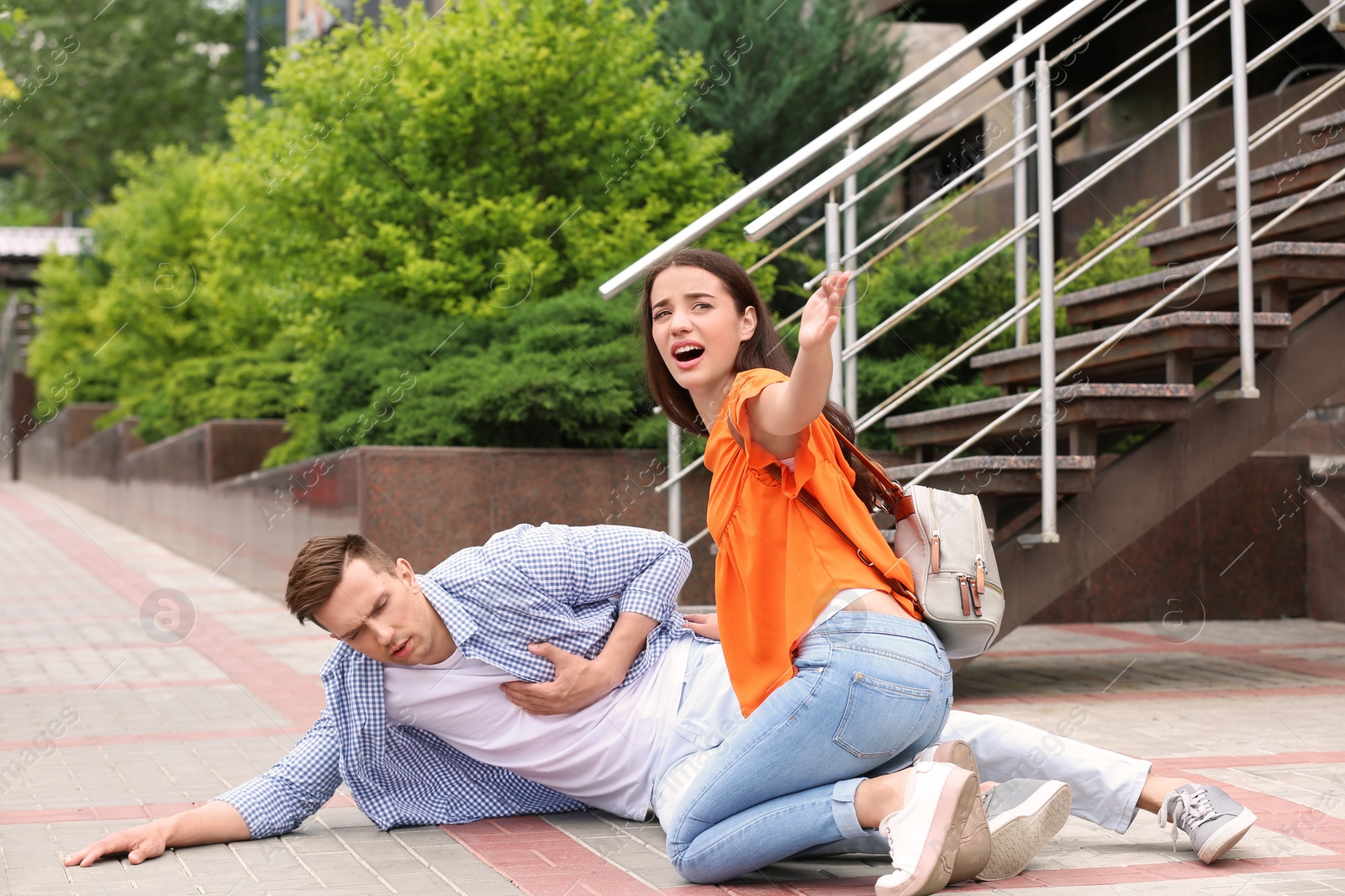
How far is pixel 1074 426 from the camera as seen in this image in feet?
20.3

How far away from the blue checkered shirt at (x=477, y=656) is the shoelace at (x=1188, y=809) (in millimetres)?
1371

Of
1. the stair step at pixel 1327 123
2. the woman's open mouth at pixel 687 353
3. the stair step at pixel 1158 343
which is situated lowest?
the woman's open mouth at pixel 687 353

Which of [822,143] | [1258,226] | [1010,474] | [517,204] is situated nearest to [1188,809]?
[1010,474]

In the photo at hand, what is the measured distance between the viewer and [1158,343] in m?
6.30

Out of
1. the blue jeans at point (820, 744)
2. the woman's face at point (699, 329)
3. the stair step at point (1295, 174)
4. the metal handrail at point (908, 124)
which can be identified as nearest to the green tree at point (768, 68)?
the stair step at point (1295, 174)

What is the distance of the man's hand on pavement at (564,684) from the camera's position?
4.04 m

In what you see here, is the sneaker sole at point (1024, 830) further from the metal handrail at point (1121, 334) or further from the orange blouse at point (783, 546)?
the metal handrail at point (1121, 334)

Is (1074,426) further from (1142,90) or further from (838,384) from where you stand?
(1142,90)

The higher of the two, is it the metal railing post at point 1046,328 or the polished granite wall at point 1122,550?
the metal railing post at point 1046,328

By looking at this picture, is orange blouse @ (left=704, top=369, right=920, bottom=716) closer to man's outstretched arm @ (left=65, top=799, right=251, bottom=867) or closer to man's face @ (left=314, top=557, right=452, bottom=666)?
man's face @ (left=314, top=557, right=452, bottom=666)

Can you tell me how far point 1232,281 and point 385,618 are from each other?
4.24 metres

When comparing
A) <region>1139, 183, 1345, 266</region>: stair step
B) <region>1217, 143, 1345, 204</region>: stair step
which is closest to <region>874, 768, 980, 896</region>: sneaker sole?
<region>1139, 183, 1345, 266</region>: stair step

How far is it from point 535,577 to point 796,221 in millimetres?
9592

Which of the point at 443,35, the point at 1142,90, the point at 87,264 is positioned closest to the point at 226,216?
the point at 443,35
